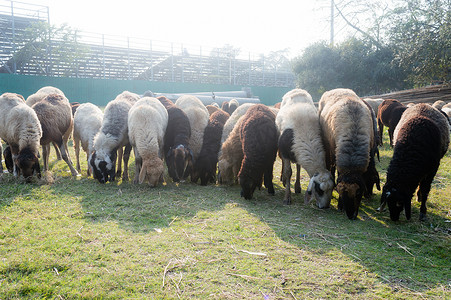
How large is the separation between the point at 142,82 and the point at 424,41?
21255 mm

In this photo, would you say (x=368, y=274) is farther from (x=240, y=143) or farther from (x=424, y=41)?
(x=424, y=41)

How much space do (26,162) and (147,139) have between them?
240cm

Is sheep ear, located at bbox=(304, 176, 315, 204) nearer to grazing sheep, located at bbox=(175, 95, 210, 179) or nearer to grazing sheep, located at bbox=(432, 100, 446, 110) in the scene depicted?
grazing sheep, located at bbox=(175, 95, 210, 179)

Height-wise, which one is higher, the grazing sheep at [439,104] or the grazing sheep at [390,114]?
the grazing sheep at [439,104]

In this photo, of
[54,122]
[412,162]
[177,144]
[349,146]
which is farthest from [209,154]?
[412,162]

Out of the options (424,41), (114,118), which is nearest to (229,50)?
(424,41)

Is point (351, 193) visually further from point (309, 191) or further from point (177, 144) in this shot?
point (177, 144)

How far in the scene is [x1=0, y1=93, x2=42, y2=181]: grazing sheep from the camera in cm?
636

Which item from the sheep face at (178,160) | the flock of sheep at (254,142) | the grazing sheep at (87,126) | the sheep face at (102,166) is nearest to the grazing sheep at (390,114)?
the flock of sheep at (254,142)

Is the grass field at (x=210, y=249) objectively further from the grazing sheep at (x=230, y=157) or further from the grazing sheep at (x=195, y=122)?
the grazing sheep at (x=195, y=122)

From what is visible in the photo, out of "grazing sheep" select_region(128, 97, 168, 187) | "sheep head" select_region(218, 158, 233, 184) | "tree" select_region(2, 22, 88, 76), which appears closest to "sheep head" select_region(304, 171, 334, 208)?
"sheep head" select_region(218, 158, 233, 184)

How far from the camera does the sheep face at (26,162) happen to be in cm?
630

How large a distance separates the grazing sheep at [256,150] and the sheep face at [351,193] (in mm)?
1466

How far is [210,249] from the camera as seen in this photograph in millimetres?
3709
